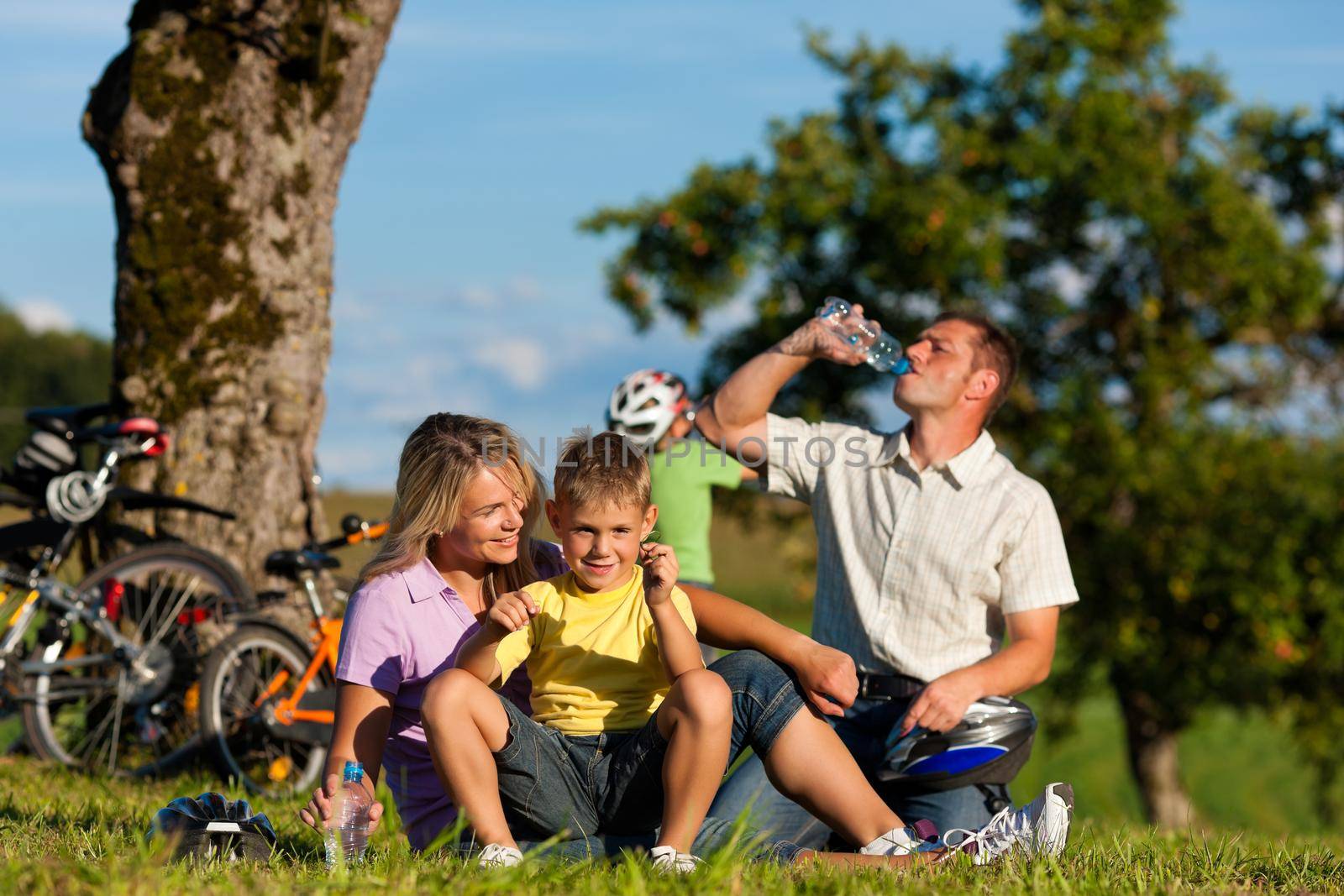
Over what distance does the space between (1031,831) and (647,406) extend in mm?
3182

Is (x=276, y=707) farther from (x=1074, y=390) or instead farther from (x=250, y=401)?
(x=1074, y=390)

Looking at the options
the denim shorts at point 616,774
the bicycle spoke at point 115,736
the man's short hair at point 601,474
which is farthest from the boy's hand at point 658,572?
the bicycle spoke at point 115,736

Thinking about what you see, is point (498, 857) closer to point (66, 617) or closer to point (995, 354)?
point (995, 354)

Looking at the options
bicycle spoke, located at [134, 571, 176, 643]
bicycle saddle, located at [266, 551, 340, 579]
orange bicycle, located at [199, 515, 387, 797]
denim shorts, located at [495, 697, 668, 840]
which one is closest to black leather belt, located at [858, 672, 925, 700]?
denim shorts, located at [495, 697, 668, 840]

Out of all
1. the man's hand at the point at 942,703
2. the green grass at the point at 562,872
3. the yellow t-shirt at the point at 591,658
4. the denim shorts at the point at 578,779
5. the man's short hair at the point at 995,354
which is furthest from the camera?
the man's short hair at the point at 995,354

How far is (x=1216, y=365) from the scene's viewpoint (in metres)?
11.5

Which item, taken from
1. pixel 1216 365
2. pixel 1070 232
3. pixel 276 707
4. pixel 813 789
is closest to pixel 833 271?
pixel 1070 232

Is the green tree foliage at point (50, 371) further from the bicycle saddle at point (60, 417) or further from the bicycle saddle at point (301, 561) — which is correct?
the bicycle saddle at point (301, 561)

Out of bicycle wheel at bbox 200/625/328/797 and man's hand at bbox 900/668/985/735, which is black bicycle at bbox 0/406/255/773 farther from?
man's hand at bbox 900/668/985/735

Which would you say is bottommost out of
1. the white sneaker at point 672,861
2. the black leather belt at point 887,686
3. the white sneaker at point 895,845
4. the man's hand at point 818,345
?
the white sneaker at point 895,845

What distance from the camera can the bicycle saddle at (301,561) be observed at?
6.18 meters

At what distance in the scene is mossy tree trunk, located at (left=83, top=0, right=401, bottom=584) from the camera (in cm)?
667

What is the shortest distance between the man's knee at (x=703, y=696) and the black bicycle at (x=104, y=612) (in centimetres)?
337

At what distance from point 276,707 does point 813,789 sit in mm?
3166
